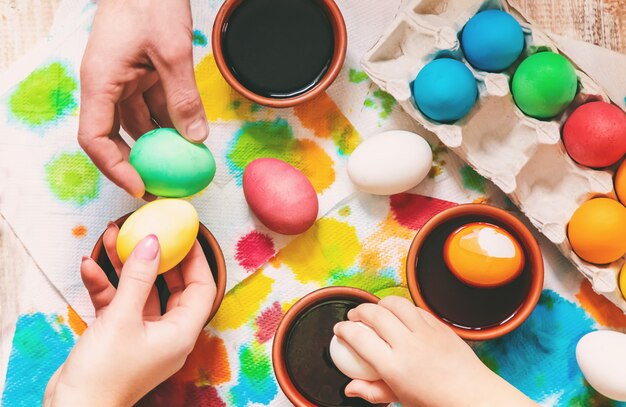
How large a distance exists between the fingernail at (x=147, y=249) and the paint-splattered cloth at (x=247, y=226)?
27 cm

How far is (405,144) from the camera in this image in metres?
1.04

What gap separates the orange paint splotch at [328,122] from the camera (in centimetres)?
114

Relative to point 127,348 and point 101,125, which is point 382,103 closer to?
point 101,125

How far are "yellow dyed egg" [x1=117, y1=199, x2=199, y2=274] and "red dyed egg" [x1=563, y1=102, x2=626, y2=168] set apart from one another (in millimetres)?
571

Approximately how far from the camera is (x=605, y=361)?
1.01 metres

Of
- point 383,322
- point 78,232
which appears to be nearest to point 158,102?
point 78,232

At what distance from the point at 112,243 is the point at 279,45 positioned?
1.32 ft

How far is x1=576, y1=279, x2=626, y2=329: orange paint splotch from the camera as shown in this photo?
1.10m

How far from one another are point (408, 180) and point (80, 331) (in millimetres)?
574

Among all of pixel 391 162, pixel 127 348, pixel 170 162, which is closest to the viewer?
pixel 127 348

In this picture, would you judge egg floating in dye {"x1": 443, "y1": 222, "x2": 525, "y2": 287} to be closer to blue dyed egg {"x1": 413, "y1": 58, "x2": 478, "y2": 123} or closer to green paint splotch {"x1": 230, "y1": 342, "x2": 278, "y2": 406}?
blue dyed egg {"x1": 413, "y1": 58, "x2": 478, "y2": 123}

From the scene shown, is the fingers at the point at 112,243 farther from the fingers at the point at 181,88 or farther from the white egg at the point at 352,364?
the white egg at the point at 352,364

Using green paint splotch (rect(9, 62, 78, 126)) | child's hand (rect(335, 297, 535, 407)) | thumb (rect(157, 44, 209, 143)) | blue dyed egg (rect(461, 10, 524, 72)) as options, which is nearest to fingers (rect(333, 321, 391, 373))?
child's hand (rect(335, 297, 535, 407))

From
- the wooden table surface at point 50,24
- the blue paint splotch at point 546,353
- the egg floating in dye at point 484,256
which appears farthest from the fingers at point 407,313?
the wooden table surface at point 50,24
